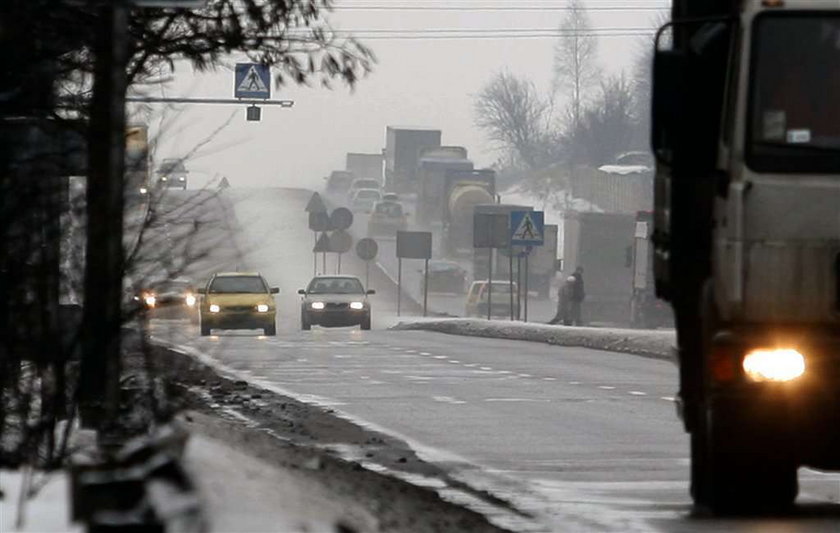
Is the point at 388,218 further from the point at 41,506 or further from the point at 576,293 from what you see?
the point at 41,506

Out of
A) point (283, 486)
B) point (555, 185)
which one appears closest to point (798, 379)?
point (283, 486)

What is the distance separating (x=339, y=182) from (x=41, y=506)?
478 ft

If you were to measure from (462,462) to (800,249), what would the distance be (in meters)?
5.23

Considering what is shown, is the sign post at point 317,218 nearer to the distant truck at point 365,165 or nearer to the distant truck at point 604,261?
the distant truck at point 604,261

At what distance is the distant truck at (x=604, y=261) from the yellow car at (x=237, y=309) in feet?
67.8

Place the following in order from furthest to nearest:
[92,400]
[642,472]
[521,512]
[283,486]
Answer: [642,472], [521,512], [92,400], [283,486]

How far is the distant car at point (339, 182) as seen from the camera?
153 metres

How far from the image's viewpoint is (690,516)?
1197cm

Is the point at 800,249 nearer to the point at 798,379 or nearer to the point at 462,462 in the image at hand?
the point at 798,379

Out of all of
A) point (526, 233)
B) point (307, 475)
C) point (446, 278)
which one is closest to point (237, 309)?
point (526, 233)

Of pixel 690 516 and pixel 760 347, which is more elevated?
pixel 760 347

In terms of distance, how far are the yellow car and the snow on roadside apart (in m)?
40.2

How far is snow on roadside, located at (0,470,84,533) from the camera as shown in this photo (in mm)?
8273

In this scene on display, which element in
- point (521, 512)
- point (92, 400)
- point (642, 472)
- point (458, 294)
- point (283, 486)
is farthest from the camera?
point (458, 294)
